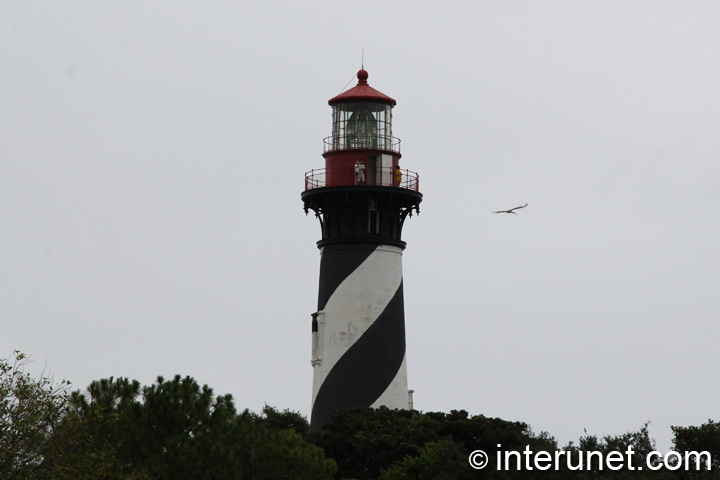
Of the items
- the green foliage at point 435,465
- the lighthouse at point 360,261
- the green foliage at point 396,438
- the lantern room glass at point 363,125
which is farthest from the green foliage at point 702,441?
the lantern room glass at point 363,125

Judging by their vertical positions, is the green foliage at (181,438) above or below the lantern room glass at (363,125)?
below

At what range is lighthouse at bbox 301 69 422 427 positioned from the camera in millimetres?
47625

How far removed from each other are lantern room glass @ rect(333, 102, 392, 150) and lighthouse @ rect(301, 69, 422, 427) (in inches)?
1.3

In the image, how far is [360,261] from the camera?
48.1 meters

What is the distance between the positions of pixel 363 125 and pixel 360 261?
14.9 ft

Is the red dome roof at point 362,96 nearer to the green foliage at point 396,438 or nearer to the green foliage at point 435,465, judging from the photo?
the green foliage at point 396,438

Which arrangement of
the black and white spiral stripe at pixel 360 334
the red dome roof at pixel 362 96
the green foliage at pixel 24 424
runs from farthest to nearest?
the red dome roof at pixel 362 96
the black and white spiral stripe at pixel 360 334
the green foliage at pixel 24 424

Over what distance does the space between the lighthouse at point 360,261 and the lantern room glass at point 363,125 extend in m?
0.03

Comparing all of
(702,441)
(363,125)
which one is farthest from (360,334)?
(702,441)

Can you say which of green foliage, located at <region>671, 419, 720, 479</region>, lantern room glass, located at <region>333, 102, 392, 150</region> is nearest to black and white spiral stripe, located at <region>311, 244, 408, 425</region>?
lantern room glass, located at <region>333, 102, 392, 150</region>

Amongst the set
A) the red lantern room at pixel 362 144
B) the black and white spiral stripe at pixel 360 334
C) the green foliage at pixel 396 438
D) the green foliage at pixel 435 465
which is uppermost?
the red lantern room at pixel 362 144

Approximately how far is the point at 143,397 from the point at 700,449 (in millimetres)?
15830

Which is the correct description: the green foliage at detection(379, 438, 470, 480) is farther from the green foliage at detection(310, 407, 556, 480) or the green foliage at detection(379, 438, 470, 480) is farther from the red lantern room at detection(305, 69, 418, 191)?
the red lantern room at detection(305, 69, 418, 191)

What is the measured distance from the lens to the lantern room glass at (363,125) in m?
49.2
